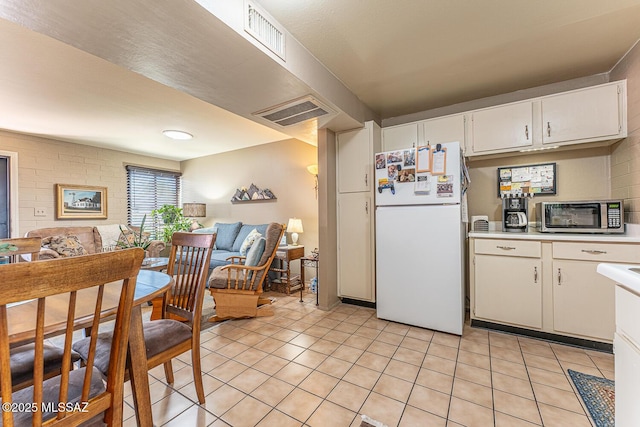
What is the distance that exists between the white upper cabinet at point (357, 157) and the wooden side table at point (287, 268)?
49.0 inches

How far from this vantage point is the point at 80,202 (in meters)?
4.61

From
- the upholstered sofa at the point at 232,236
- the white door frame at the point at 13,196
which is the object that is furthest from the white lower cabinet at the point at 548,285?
the white door frame at the point at 13,196

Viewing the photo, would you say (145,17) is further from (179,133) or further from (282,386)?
(179,133)

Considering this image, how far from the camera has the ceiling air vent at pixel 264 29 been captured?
153 centimetres

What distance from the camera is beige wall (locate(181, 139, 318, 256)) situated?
4.35 m

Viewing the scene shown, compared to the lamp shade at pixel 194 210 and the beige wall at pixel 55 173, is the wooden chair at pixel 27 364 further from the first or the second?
the lamp shade at pixel 194 210

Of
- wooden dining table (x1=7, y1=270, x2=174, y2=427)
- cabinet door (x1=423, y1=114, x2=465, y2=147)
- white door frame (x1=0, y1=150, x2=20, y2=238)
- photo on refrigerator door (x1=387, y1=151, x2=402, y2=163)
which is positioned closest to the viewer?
wooden dining table (x1=7, y1=270, x2=174, y2=427)

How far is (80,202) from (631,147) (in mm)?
7132

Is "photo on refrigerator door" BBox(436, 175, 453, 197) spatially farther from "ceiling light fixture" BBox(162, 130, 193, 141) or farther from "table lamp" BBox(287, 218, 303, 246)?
"ceiling light fixture" BBox(162, 130, 193, 141)

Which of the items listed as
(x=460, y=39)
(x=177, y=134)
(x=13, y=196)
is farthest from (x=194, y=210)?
(x=460, y=39)

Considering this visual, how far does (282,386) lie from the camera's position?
1.72m

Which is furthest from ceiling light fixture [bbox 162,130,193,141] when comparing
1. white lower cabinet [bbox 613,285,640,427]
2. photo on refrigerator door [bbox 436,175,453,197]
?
white lower cabinet [bbox 613,285,640,427]

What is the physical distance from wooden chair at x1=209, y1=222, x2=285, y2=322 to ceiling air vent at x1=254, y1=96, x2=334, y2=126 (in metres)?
1.14

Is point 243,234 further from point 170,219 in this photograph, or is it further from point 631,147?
point 631,147
